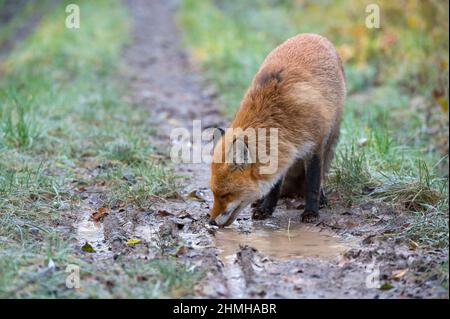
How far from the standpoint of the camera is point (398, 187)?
6340 millimetres

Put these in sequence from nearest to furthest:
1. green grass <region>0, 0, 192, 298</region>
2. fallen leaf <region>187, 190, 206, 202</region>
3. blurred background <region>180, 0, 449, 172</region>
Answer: green grass <region>0, 0, 192, 298</region> < fallen leaf <region>187, 190, 206, 202</region> < blurred background <region>180, 0, 449, 172</region>

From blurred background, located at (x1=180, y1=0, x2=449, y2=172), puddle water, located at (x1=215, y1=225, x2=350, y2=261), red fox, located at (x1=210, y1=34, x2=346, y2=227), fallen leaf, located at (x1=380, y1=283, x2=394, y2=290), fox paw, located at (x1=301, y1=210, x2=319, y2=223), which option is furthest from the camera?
blurred background, located at (x1=180, y1=0, x2=449, y2=172)

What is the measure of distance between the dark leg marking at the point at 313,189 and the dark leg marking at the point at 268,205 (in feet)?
1.15

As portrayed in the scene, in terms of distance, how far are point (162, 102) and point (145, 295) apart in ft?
25.5

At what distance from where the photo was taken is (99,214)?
625 cm

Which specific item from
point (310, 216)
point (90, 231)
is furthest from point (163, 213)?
point (310, 216)

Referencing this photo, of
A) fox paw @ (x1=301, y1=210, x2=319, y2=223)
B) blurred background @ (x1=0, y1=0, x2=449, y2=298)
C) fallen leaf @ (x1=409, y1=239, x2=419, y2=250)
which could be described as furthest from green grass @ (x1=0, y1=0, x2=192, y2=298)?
fallen leaf @ (x1=409, y1=239, x2=419, y2=250)

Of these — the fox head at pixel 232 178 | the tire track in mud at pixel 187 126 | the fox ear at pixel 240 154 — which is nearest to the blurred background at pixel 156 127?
the tire track in mud at pixel 187 126

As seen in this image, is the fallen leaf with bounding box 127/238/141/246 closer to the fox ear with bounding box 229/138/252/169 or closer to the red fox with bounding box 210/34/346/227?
the red fox with bounding box 210/34/346/227

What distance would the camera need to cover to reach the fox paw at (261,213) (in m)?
6.49

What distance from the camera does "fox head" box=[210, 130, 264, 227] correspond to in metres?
5.64

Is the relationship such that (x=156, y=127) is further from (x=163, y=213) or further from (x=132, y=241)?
(x=132, y=241)

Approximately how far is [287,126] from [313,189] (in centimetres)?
71
